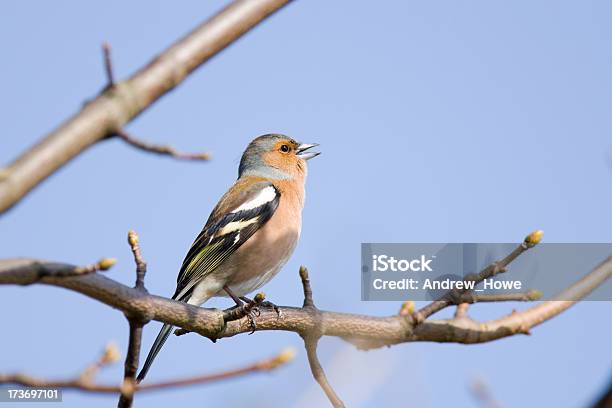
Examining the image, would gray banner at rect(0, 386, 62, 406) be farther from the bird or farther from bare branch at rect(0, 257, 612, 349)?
the bird

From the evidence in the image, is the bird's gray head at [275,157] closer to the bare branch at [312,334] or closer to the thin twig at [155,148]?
the bare branch at [312,334]

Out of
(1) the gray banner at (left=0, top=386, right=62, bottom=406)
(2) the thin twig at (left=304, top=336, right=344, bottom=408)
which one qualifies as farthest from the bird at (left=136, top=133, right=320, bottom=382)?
(1) the gray banner at (left=0, top=386, right=62, bottom=406)

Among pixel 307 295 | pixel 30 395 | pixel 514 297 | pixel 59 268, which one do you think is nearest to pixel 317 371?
pixel 307 295

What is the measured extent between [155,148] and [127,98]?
183 millimetres

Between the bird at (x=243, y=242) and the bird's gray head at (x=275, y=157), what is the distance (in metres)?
0.28

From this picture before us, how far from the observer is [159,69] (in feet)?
8.64

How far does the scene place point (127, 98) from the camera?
257 centimetres

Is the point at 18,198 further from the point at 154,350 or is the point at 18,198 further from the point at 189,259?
the point at 189,259

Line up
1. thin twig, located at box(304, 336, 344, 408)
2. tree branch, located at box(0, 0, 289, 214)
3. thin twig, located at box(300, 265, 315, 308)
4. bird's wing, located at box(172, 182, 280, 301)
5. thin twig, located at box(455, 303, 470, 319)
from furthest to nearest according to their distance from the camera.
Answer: bird's wing, located at box(172, 182, 280, 301), thin twig, located at box(300, 265, 315, 308), thin twig, located at box(455, 303, 470, 319), thin twig, located at box(304, 336, 344, 408), tree branch, located at box(0, 0, 289, 214)

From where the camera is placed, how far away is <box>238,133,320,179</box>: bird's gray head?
9.94 meters

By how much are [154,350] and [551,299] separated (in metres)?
3.30

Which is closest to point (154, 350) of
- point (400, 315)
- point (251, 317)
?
point (251, 317)

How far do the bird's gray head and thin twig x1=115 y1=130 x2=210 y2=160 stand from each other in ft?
23.4

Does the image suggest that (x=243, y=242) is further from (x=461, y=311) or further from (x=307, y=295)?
(x=461, y=311)
